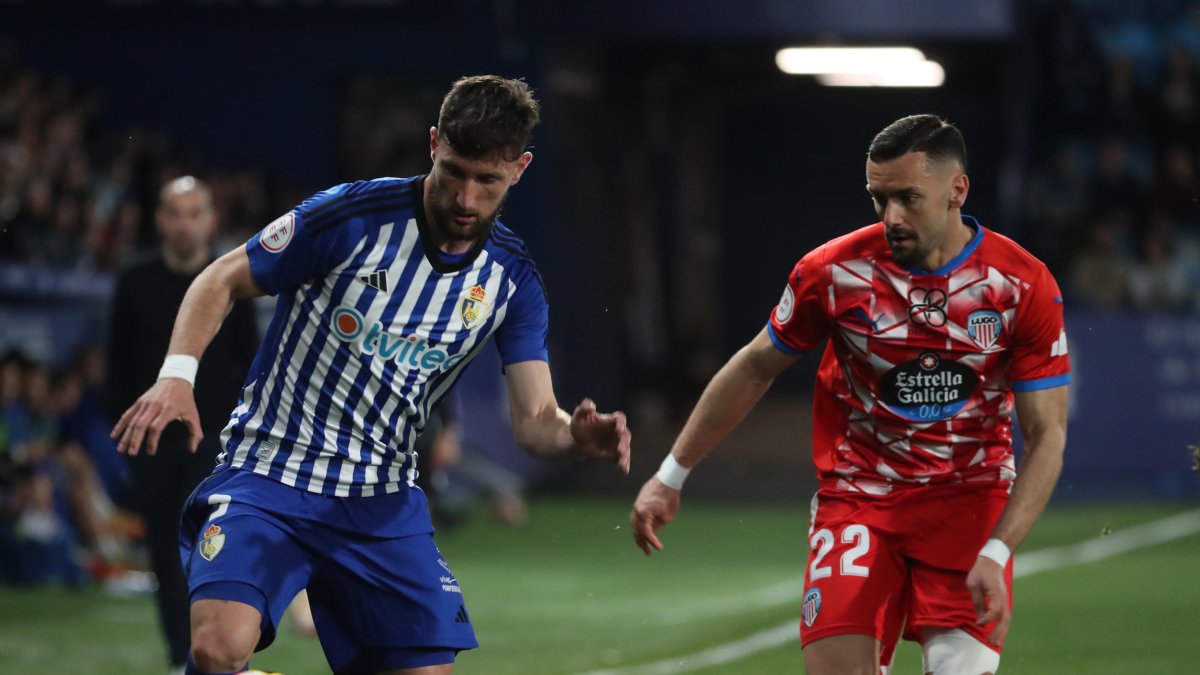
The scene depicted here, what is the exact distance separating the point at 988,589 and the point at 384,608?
1.68m

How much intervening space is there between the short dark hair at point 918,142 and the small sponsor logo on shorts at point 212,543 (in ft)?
6.96

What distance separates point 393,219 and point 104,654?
5.59 metres

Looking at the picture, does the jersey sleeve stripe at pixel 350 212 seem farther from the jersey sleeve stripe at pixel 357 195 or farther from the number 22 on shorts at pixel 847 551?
the number 22 on shorts at pixel 847 551

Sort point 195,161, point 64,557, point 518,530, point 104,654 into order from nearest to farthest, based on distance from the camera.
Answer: point 104,654
point 64,557
point 518,530
point 195,161

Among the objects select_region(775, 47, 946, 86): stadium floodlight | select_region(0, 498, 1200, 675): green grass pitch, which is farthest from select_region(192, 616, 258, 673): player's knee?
select_region(775, 47, 946, 86): stadium floodlight

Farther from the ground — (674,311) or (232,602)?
(232,602)

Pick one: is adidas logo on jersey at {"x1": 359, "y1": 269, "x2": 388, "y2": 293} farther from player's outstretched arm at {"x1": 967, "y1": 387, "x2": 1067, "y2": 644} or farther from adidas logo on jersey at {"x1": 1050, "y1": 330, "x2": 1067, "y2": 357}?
adidas logo on jersey at {"x1": 1050, "y1": 330, "x2": 1067, "y2": 357}

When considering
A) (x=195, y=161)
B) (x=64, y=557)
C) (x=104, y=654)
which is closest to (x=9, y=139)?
(x=195, y=161)

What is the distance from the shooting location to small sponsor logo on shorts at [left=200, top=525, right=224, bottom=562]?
204 inches

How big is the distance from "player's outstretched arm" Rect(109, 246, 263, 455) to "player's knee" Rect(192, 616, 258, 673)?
476mm

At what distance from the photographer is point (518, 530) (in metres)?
16.2

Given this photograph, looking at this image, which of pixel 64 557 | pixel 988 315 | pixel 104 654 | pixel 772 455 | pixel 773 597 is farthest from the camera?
pixel 772 455

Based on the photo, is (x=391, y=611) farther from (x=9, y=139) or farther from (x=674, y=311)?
(x=674, y=311)

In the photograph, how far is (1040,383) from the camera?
554 centimetres
